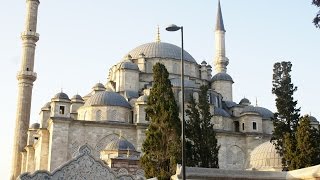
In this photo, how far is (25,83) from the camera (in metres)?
31.5

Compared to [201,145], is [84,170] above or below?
below

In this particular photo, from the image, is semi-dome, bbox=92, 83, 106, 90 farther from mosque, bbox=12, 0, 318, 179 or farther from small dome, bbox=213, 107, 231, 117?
small dome, bbox=213, 107, 231, 117

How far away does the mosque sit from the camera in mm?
27219

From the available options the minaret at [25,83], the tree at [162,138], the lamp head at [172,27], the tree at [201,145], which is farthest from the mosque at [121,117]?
the lamp head at [172,27]

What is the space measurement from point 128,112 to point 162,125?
15.7 m

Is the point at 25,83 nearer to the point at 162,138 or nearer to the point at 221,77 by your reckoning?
the point at 221,77

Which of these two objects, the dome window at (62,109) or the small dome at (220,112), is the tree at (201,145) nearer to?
the dome window at (62,109)

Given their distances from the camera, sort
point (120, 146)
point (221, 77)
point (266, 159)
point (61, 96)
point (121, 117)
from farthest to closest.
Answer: point (221, 77), point (121, 117), point (61, 96), point (120, 146), point (266, 159)

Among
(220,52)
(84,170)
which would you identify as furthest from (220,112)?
(84,170)

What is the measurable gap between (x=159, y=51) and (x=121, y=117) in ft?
29.9

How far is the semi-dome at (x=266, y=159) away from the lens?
18406 millimetres

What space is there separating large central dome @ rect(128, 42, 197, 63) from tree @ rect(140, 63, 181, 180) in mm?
21348

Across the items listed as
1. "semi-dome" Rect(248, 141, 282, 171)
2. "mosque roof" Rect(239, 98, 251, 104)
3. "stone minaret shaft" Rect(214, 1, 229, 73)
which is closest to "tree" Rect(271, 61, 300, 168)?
"semi-dome" Rect(248, 141, 282, 171)

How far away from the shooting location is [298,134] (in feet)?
50.1
